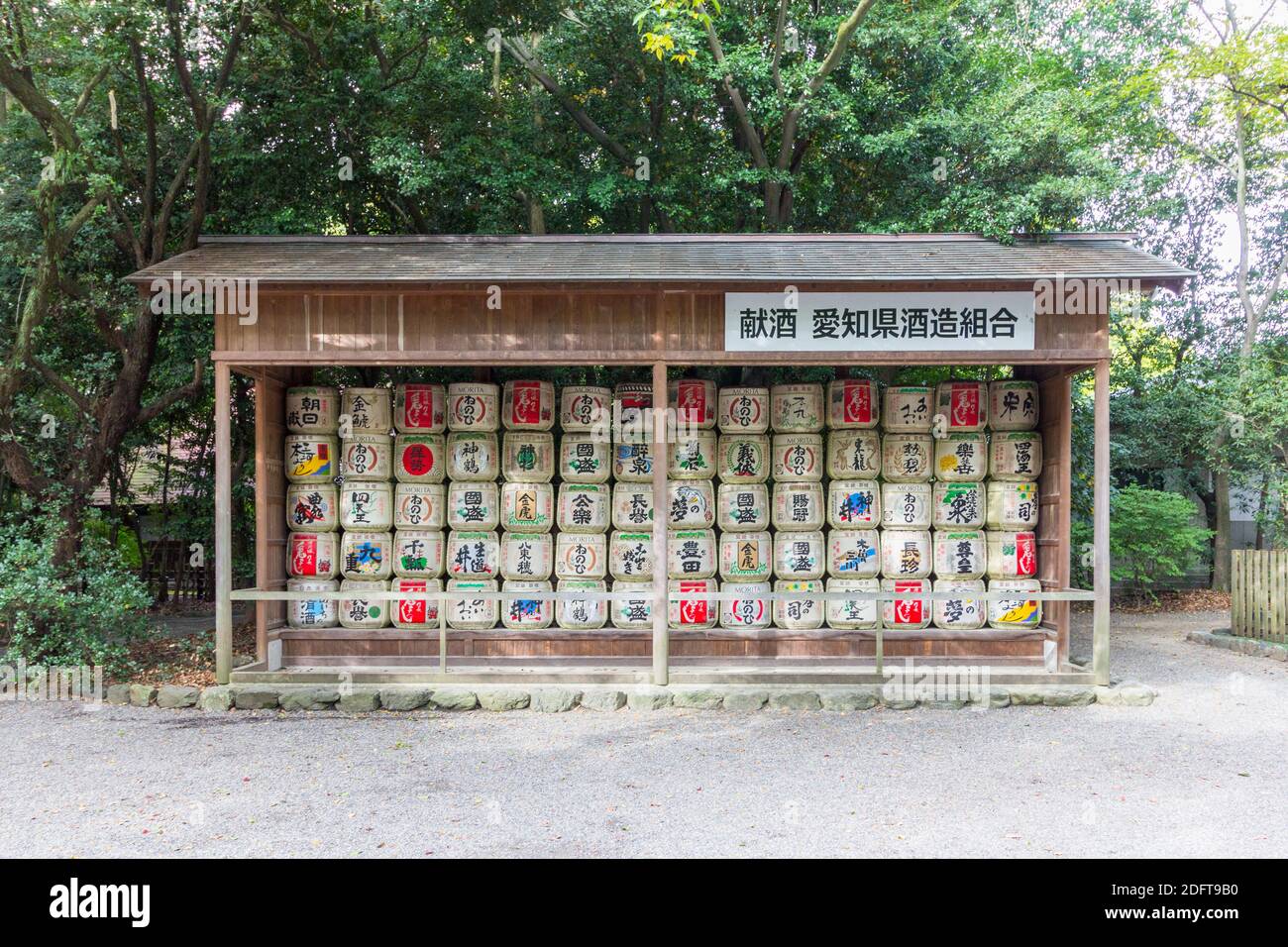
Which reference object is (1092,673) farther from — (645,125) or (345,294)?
(645,125)

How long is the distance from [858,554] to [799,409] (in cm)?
154

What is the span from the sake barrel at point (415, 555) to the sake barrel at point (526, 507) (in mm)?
772

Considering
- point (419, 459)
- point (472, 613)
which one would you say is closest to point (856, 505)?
point (472, 613)

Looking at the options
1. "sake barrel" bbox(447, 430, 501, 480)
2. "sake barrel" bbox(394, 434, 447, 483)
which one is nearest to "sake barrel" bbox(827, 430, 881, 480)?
"sake barrel" bbox(447, 430, 501, 480)

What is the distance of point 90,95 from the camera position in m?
9.96

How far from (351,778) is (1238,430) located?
13127 mm

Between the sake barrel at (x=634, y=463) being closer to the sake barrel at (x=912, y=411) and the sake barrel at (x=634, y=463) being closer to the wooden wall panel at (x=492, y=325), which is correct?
the wooden wall panel at (x=492, y=325)

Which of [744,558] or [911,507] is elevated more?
[911,507]

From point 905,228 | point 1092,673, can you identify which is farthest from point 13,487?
point 1092,673

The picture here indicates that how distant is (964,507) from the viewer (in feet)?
28.7

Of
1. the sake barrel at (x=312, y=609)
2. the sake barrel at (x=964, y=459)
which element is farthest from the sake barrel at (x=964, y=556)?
the sake barrel at (x=312, y=609)

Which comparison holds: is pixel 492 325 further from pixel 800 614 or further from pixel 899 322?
pixel 800 614

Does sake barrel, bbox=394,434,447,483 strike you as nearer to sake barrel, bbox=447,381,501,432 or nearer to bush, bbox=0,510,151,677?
sake barrel, bbox=447,381,501,432

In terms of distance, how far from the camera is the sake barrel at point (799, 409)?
886 centimetres
